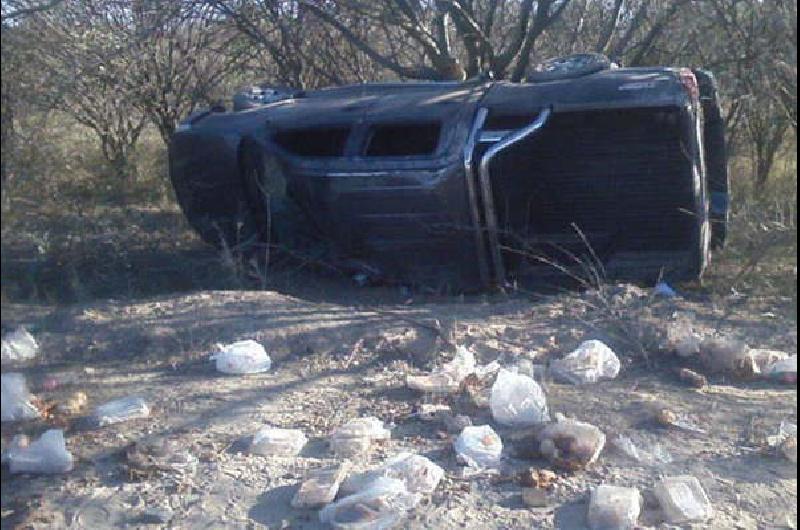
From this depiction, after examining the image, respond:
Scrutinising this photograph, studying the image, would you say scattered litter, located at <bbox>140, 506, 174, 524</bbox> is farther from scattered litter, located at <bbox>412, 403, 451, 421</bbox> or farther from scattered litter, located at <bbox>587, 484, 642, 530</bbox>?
scattered litter, located at <bbox>587, 484, 642, 530</bbox>

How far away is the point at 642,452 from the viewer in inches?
182

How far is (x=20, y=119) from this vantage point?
452 cm

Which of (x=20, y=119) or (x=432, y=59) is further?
(x=432, y=59)

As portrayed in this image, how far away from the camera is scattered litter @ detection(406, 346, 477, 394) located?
204 inches

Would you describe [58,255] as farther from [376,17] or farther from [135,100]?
[376,17]

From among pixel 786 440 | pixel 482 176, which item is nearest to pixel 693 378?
pixel 786 440

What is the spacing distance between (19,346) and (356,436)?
1371 mm

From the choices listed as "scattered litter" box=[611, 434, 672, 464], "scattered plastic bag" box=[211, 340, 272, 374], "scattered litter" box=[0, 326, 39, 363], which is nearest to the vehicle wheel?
"scattered plastic bag" box=[211, 340, 272, 374]

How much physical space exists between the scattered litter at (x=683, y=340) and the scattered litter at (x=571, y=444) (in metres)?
1.28

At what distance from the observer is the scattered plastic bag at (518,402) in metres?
4.85

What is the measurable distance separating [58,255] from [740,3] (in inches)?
220

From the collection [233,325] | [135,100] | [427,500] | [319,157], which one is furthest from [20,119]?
[135,100]

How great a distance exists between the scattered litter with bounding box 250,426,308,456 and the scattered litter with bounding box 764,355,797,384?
242 centimetres

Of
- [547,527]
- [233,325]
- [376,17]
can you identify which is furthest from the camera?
[376,17]
